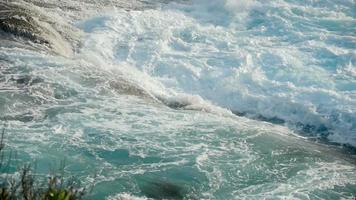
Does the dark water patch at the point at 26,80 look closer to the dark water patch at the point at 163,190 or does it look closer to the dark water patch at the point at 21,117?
the dark water patch at the point at 21,117

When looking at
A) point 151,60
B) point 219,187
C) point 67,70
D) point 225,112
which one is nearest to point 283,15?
point 151,60

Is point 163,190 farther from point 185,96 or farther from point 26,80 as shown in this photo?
point 185,96

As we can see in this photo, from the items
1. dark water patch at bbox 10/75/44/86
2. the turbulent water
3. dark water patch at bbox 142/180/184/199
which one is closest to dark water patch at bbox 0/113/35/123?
the turbulent water

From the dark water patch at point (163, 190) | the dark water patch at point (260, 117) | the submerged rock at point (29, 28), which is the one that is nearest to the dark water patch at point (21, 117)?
the dark water patch at point (163, 190)

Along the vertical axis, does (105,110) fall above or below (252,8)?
below

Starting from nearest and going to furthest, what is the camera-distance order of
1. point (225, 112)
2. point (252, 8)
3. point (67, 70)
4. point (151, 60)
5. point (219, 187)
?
point (219, 187) < point (67, 70) < point (225, 112) < point (151, 60) < point (252, 8)

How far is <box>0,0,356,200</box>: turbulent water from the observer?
945 cm

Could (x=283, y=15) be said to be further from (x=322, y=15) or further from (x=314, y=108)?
(x=314, y=108)

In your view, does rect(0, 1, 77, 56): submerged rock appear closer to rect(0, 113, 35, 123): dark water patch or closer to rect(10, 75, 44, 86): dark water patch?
rect(10, 75, 44, 86): dark water patch

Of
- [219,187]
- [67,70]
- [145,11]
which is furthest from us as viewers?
[145,11]

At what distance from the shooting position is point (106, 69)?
45.6 feet

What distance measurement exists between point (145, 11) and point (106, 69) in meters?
6.56

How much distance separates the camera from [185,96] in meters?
13.8

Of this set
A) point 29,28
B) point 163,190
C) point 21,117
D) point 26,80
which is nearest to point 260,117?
point 26,80
